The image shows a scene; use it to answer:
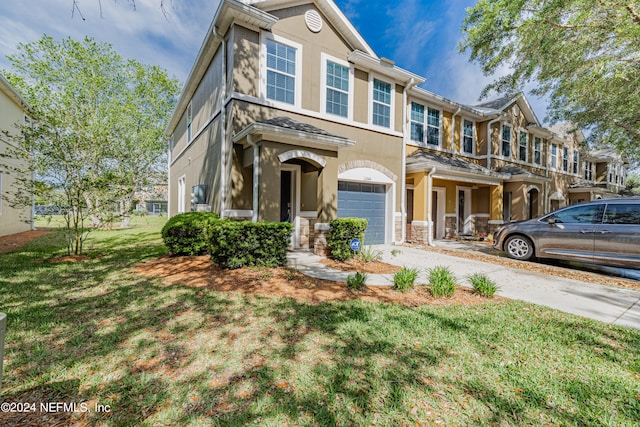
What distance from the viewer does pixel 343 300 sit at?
4.51m

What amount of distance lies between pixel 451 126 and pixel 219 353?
45.7 ft

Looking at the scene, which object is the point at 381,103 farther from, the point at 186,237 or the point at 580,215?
the point at 186,237

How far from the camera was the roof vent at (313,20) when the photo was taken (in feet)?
28.5

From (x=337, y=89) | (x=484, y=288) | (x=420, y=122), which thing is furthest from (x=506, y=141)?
(x=484, y=288)

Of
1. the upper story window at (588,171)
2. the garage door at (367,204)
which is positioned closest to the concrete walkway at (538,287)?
the garage door at (367,204)

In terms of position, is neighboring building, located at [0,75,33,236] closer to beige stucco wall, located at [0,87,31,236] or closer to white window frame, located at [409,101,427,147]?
beige stucco wall, located at [0,87,31,236]

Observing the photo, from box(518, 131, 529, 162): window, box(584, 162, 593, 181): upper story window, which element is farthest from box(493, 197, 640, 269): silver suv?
box(584, 162, 593, 181): upper story window

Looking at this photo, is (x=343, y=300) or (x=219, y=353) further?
(x=343, y=300)

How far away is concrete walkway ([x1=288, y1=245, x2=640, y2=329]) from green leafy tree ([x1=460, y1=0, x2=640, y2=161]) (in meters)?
5.97

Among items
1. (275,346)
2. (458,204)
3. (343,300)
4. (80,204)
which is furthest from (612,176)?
(80,204)

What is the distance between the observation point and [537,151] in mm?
17312

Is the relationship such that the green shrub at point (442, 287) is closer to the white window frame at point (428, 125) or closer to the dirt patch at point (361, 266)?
the dirt patch at point (361, 266)

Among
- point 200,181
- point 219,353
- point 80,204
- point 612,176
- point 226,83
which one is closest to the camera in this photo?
point 219,353

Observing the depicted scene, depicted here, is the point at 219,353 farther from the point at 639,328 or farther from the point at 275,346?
the point at 639,328
